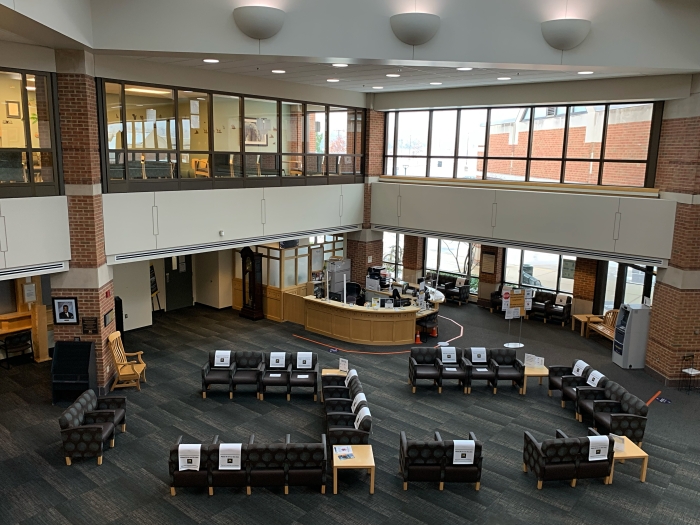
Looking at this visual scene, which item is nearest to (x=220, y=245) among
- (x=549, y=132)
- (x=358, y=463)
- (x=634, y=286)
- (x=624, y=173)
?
(x=358, y=463)

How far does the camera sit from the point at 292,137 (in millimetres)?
14641

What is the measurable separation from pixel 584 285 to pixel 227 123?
1093 cm

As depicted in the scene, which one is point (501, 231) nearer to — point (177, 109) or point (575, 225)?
point (575, 225)

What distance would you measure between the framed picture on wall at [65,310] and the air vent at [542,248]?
9.22m

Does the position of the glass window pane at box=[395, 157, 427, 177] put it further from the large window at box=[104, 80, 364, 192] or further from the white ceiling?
the white ceiling

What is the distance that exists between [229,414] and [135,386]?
2.48m

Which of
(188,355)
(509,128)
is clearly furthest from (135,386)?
(509,128)

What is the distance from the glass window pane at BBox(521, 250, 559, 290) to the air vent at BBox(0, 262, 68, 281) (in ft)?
42.2

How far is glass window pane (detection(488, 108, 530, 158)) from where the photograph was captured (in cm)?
1496

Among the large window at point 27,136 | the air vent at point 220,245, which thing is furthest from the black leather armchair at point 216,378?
the large window at point 27,136

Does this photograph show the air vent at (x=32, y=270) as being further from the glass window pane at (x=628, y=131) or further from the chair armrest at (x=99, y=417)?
the glass window pane at (x=628, y=131)

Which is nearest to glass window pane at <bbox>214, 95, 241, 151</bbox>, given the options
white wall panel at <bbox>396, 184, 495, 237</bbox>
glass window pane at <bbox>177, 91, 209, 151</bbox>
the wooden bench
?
glass window pane at <bbox>177, 91, 209, 151</bbox>

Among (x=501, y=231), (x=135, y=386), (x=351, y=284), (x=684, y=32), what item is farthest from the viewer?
(x=351, y=284)

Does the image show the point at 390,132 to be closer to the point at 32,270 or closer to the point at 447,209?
the point at 447,209
